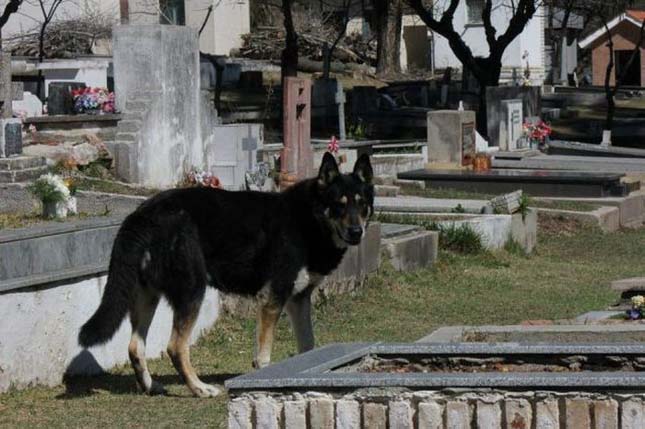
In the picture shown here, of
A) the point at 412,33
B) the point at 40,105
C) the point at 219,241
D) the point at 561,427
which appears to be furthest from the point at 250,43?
the point at 561,427

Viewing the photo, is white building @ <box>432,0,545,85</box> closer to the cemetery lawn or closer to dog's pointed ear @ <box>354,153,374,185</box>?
the cemetery lawn

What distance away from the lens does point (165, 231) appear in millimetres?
8906

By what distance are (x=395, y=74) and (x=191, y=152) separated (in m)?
35.2

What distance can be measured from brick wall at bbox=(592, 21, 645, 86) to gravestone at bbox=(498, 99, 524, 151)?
128ft

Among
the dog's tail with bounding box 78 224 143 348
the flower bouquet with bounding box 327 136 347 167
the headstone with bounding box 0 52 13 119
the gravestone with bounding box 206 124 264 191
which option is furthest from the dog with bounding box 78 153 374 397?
the flower bouquet with bounding box 327 136 347 167

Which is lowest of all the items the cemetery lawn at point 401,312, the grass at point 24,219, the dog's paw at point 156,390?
the cemetery lawn at point 401,312

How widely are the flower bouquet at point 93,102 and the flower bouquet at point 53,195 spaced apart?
7.10 metres

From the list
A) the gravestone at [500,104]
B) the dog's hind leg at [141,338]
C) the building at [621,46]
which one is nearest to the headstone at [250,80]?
→ the gravestone at [500,104]

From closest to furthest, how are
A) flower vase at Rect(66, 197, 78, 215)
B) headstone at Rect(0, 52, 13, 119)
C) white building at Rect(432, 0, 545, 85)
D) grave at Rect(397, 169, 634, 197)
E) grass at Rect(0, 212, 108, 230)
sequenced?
grass at Rect(0, 212, 108, 230), flower vase at Rect(66, 197, 78, 215), headstone at Rect(0, 52, 13, 119), grave at Rect(397, 169, 634, 197), white building at Rect(432, 0, 545, 85)

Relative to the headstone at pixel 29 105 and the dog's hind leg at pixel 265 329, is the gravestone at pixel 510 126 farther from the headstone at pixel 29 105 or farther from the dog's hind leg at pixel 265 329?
the dog's hind leg at pixel 265 329

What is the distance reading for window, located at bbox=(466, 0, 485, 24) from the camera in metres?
64.4

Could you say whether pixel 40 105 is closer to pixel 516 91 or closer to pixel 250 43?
pixel 516 91

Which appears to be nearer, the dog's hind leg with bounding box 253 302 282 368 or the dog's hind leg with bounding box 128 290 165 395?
the dog's hind leg with bounding box 128 290 165 395

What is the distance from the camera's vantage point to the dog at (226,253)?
887 cm
